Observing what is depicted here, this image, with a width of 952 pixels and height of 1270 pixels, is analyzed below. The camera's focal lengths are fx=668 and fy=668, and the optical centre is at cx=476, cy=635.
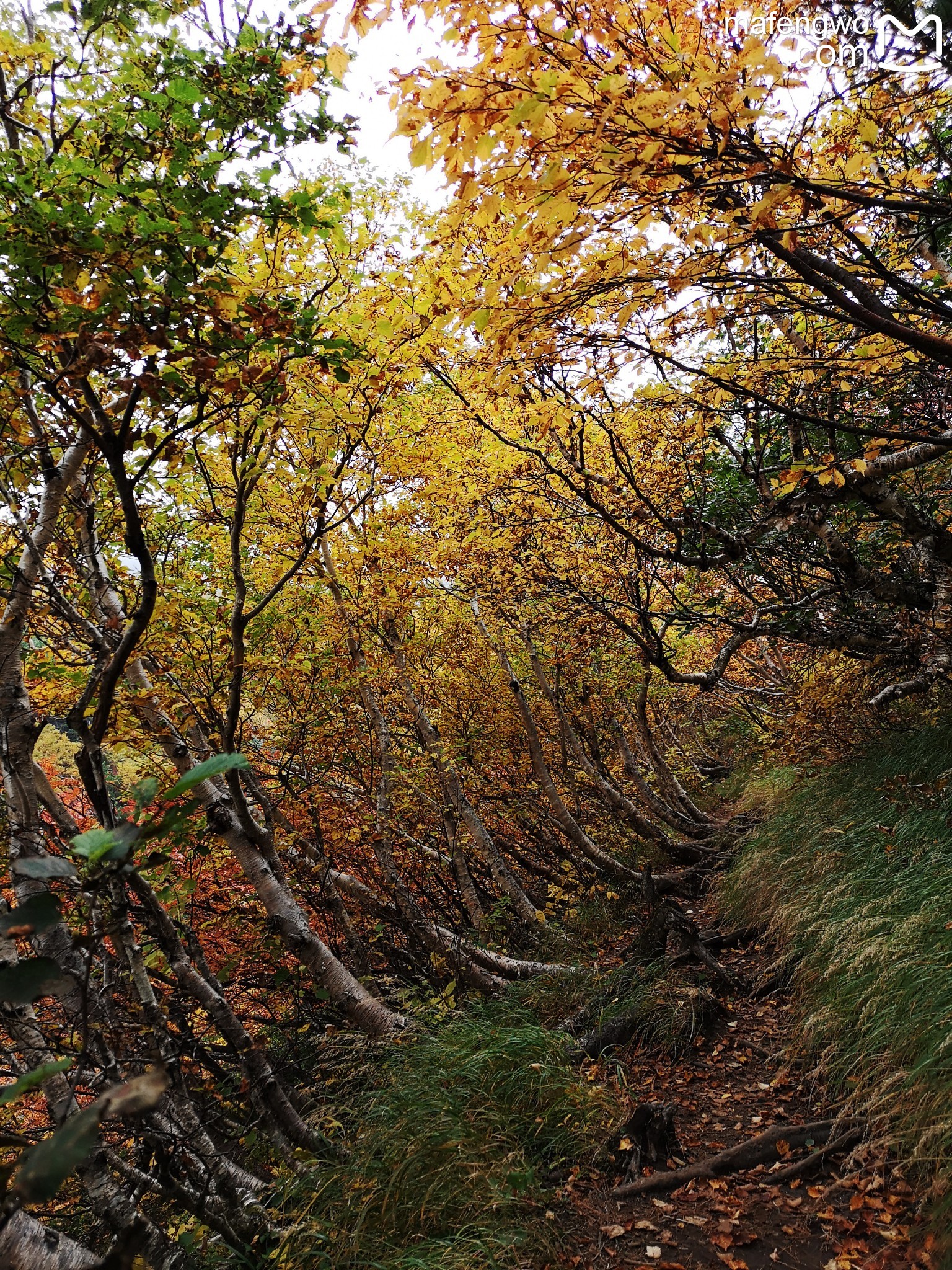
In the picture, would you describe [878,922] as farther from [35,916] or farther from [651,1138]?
[35,916]

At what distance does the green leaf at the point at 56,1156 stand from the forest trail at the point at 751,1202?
3565mm

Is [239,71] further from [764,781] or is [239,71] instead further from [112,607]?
[764,781]

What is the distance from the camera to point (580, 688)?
11.1 meters

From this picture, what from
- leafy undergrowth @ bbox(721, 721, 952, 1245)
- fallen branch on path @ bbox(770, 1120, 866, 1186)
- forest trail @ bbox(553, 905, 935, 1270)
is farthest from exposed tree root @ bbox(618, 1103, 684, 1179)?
leafy undergrowth @ bbox(721, 721, 952, 1245)

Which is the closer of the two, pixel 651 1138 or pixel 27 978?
pixel 27 978

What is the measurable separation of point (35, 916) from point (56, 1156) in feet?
0.93

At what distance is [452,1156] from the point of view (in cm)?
371

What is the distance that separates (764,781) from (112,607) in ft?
35.2

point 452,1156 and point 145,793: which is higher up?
point 145,793

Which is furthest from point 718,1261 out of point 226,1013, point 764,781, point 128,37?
point 764,781

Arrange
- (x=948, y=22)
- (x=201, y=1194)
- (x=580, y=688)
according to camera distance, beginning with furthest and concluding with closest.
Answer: (x=580, y=688)
(x=201, y=1194)
(x=948, y=22)

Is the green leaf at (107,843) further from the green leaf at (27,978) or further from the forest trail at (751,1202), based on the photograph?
the forest trail at (751,1202)

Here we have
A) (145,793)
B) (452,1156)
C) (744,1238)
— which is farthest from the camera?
(452,1156)

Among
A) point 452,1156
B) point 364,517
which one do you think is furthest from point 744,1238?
point 364,517
